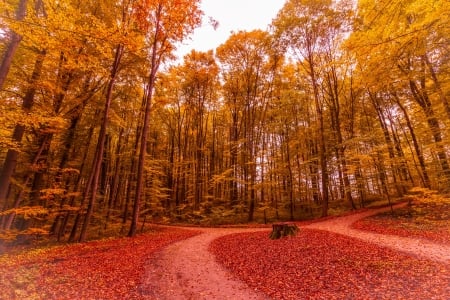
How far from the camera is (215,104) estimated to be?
2700cm

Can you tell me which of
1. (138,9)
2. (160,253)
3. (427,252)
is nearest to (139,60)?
(138,9)

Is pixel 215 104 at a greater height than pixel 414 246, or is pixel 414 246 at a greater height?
pixel 215 104

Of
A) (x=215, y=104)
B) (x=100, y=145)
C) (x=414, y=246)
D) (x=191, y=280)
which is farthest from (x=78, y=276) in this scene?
(x=215, y=104)

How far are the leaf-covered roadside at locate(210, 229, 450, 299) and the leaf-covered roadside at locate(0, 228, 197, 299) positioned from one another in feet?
9.74

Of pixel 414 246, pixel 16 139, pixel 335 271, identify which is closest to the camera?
Answer: pixel 335 271

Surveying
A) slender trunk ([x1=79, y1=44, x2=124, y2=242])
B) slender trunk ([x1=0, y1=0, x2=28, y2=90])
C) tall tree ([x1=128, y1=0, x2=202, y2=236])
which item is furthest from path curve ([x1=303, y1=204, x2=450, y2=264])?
slender trunk ([x1=0, y1=0, x2=28, y2=90])

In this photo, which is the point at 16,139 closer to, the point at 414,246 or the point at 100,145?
the point at 100,145

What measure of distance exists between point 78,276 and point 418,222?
1495 centimetres

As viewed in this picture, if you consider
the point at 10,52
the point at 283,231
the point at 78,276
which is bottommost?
the point at 78,276

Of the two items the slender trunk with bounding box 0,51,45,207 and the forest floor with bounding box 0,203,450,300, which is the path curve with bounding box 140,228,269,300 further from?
the slender trunk with bounding box 0,51,45,207

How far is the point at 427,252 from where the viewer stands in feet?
22.5

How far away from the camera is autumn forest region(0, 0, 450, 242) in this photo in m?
7.75

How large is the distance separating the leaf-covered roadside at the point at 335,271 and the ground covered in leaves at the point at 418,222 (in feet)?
10.2

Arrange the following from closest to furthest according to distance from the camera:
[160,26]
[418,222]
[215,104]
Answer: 1. [418,222]
2. [160,26]
3. [215,104]
